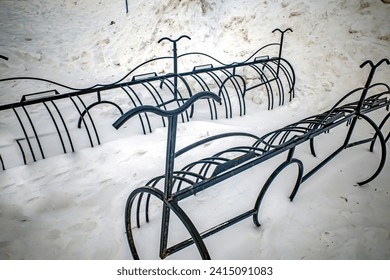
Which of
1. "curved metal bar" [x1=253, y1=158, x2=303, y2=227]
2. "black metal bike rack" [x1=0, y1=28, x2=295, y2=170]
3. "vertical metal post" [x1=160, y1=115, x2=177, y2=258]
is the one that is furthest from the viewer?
"black metal bike rack" [x1=0, y1=28, x2=295, y2=170]

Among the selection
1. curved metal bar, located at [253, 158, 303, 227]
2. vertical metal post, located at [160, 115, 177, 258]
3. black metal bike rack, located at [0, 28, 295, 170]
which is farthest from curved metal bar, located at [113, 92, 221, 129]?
black metal bike rack, located at [0, 28, 295, 170]

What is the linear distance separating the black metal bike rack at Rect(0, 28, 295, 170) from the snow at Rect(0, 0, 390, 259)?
0.73ft

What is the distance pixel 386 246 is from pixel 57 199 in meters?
2.75

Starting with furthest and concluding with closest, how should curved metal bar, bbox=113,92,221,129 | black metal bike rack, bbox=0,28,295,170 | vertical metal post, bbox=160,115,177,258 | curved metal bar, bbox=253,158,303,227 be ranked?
black metal bike rack, bbox=0,28,295,170, curved metal bar, bbox=253,158,303,227, vertical metal post, bbox=160,115,177,258, curved metal bar, bbox=113,92,221,129

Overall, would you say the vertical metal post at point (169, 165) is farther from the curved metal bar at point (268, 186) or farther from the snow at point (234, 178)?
the curved metal bar at point (268, 186)

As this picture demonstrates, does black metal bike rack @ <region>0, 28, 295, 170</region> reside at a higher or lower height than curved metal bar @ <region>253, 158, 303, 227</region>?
higher

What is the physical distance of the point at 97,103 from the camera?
304 cm

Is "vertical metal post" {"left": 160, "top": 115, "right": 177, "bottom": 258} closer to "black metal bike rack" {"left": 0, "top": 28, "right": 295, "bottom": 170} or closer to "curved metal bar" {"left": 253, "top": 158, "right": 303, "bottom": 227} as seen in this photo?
"curved metal bar" {"left": 253, "top": 158, "right": 303, "bottom": 227}

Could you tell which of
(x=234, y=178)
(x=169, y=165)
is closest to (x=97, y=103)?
(x=234, y=178)

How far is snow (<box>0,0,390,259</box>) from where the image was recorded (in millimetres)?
1813

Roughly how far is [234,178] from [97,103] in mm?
1974

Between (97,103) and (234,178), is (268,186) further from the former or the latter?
(97,103)

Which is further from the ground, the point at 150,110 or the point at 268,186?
the point at 150,110
